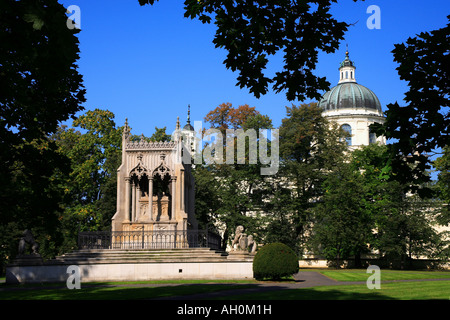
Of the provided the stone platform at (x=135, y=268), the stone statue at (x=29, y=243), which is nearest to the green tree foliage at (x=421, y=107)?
the stone platform at (x=135, y=268)

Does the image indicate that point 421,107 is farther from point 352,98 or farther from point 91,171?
point 352,98

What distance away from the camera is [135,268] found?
25922 mm

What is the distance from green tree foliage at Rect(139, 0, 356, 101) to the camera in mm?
10672

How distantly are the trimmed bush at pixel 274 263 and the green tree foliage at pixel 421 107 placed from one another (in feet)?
45.6

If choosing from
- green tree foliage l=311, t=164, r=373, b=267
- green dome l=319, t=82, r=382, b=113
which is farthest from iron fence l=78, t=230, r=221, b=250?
green dome l=319, t=82, r=382, b=113

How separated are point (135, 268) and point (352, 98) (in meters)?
60.5

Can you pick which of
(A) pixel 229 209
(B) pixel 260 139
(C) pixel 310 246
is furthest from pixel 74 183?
(C) pixel 310 246

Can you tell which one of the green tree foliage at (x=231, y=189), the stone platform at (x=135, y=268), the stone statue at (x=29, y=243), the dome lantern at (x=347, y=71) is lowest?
the stone platform at (x=135, y=268)

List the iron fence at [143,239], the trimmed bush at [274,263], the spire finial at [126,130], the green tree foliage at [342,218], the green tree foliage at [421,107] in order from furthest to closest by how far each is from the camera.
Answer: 1. the green tree foliage at [342,218]
2. the spire finial at [126,130]
3. the iron fence at [143,239]
4. the trimmed bush at [274,263]
5. the green tree foliage at [421,107]

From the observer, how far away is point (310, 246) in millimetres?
50562

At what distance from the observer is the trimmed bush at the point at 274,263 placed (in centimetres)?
2417

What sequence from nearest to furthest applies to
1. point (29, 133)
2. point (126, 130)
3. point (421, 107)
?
1. point (421, 107)
2. point (29, 133)
3. point (126, 130)

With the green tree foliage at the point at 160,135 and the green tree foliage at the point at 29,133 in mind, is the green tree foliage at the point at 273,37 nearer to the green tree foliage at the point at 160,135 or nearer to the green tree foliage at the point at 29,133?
the green tree foliage at the point at 29,133

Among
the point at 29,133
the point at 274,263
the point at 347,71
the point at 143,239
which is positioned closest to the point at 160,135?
the point at 143,239
